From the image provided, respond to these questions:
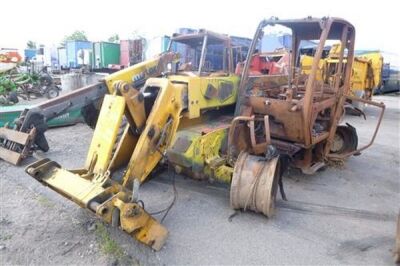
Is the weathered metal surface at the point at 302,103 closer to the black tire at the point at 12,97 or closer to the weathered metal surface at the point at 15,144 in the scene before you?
the weathered metal surface at the point at 15,144

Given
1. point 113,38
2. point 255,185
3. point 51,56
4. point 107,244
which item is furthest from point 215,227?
point 113,38

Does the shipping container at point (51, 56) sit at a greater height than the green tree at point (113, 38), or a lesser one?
lesser

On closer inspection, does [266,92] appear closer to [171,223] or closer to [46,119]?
[171,223]

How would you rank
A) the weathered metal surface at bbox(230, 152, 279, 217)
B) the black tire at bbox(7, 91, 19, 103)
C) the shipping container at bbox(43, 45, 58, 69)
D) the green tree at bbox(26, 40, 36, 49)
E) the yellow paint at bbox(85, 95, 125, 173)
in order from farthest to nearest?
the green tree at bbox(26, 40, 36, 49)
the shipping container at bbox(43, 45, 58, 69)
the black tire at bbox(7, 91, 19, 103)
the weathered metal surface at bbox(230, 152, 279, 217)
the yellow paint at bbox(85, 95, 125, 173)

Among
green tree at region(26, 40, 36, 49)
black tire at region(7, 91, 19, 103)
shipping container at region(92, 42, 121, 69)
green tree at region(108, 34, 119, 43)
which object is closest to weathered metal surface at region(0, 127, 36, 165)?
→ black tire at region(7, 91, 19, 103)

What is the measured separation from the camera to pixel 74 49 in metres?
25.8

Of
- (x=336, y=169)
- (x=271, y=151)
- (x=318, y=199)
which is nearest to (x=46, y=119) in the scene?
(x=271, y=151)

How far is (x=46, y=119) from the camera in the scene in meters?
5.64

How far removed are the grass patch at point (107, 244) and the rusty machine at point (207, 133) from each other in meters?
0.28

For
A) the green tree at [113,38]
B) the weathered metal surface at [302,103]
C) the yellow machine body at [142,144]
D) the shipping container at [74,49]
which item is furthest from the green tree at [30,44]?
the weathered metal surface at [302,103]

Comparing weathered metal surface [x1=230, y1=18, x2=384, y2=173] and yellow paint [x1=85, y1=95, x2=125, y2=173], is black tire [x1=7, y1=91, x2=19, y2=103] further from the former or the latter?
yellow paint [x1=85, y1=95, x2=125, y2=173]

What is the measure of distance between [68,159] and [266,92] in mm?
3541

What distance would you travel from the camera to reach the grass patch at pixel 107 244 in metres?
3.44

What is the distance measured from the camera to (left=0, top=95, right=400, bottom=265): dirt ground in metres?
3.45
